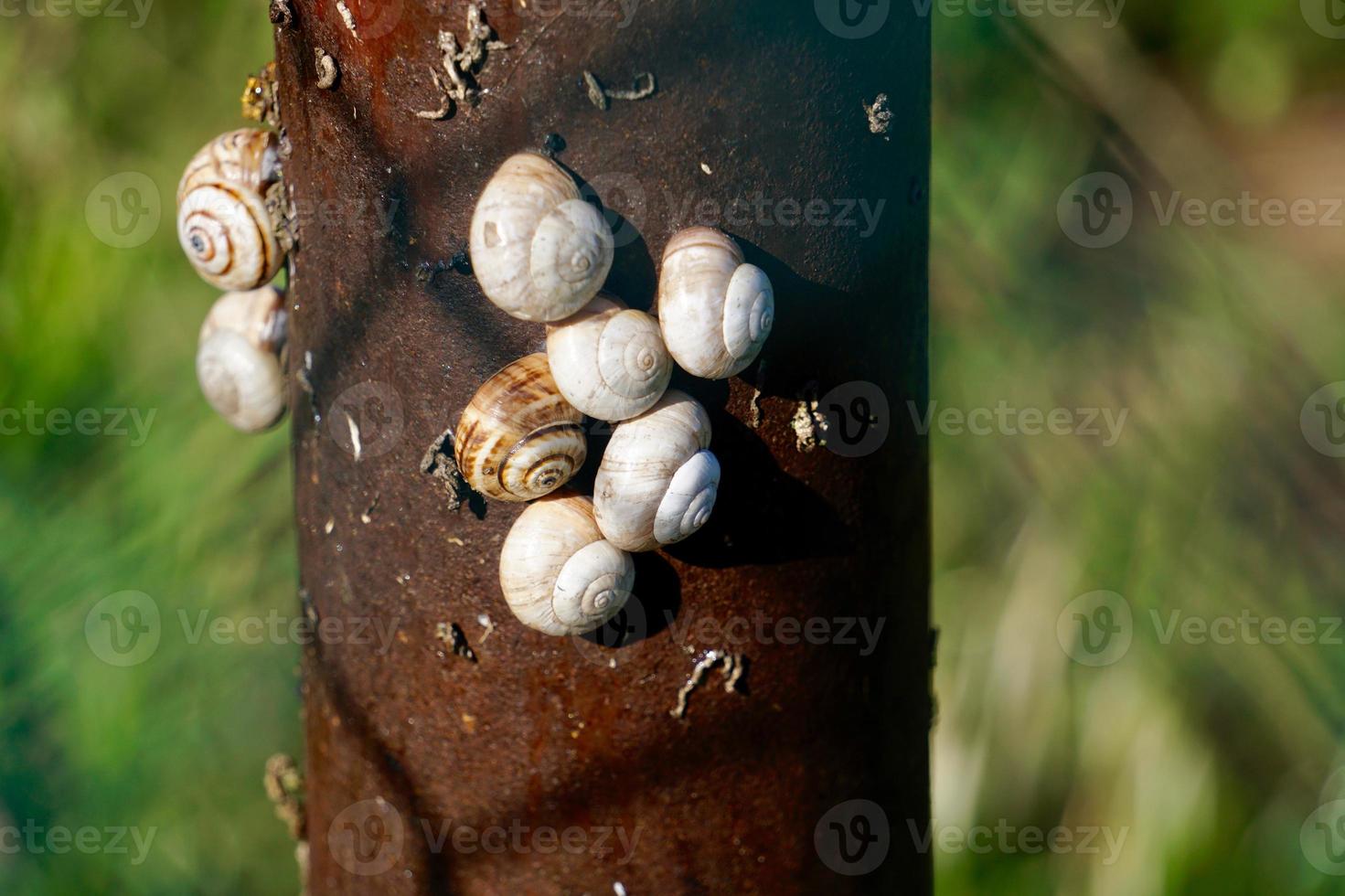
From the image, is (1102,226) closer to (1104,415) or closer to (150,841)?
(1104,415)

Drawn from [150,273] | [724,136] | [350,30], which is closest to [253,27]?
[150,273]
